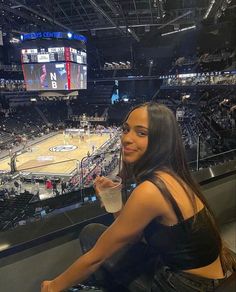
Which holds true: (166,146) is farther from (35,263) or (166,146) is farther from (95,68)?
(95,68)

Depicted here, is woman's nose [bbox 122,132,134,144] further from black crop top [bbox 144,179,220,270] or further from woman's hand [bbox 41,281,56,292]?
woman's hand [bbox 41,281,56,292]

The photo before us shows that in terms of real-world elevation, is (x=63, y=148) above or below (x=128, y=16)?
below

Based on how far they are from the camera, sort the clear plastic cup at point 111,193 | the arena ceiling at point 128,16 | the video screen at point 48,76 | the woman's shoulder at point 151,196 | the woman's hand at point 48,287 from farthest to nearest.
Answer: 1. the video screen at point 48,76
2. the arena ceiling at point 128,16
3. the clear plastic cup at point 111,193
4. the woman's hand at point 48,287
5. the woman's shoulder at point 151,196

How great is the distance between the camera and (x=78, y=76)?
7762 millimetres

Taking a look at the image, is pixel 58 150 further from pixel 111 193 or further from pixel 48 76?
pixel 111 193

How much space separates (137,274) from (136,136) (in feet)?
1.19

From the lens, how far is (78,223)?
49.8 inches

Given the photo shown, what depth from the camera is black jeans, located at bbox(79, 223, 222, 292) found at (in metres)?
0.71

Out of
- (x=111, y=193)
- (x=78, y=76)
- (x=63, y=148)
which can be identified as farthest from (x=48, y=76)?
(x=111, y=193)

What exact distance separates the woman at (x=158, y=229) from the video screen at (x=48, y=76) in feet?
14.8

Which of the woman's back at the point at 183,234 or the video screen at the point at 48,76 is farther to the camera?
the video screen at the point at 48,76

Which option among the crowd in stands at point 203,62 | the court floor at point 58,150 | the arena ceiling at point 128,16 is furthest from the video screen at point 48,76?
the crowd in stands at point 203,62

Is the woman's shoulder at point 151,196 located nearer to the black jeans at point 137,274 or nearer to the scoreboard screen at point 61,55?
the black jeans at point 137,274

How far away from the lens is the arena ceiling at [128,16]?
384 centimetres
